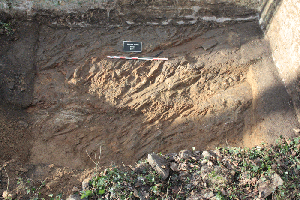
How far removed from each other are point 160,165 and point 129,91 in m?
2.03

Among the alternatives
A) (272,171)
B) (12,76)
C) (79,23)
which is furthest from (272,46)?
(12,76)

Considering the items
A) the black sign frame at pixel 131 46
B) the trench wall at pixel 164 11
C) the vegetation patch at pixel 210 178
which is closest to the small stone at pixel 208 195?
the vegetation patch at pixel 210 178

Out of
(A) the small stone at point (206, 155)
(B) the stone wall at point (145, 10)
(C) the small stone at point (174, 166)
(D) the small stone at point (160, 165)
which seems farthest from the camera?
(B) the stone wall at point (145, 10)

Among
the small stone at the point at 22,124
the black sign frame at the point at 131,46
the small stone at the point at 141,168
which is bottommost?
the small stone at the point at 141,168

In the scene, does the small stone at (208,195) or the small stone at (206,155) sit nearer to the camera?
the small stone at (208,195)

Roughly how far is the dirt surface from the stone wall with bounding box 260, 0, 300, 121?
20 centimetres

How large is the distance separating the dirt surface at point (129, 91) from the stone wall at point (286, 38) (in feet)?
0.66

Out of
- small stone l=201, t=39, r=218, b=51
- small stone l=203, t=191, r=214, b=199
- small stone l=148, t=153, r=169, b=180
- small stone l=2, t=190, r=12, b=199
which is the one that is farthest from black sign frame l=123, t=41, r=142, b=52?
small stone l=2, t=190, r=12, b=199

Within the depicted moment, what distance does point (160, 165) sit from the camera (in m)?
3.45

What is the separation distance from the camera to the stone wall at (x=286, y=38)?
4520 millimetres

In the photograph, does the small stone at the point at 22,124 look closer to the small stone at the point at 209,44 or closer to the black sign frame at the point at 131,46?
the black sign frame at the point at 131,46

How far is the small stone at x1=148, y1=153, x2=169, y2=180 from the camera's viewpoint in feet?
11.1

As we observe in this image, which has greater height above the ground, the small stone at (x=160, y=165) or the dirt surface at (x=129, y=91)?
the dirt surface at (x=129, y=91)

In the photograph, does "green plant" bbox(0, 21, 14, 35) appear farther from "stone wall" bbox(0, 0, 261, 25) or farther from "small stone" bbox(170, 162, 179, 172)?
"small stone" bbox(170, 162, 179, 172)
